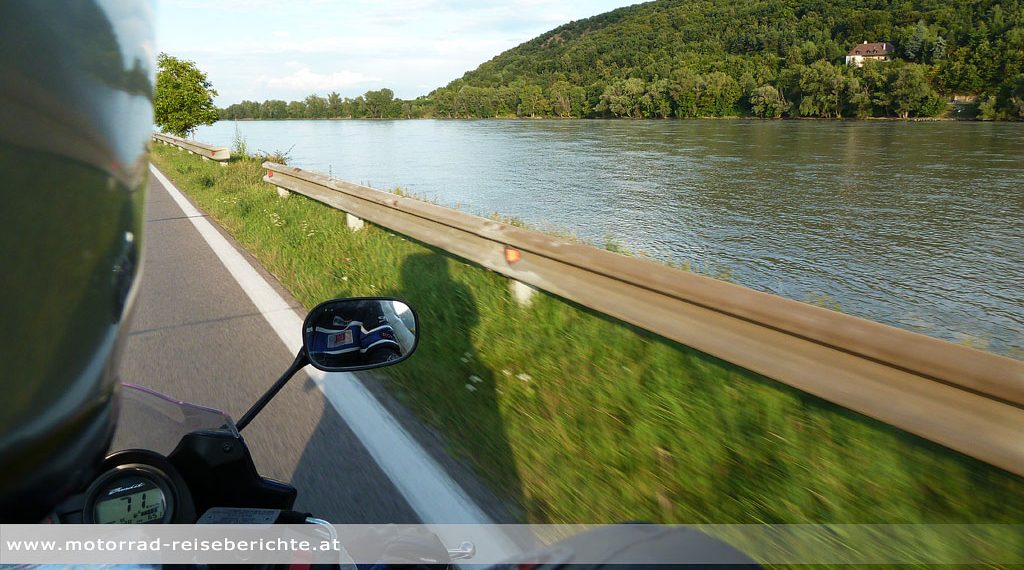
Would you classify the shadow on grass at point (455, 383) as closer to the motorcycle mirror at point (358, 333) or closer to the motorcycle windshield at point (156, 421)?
the motorcycle mirror at point (358, 333)

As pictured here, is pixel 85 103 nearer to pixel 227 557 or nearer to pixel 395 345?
pixel 227 557

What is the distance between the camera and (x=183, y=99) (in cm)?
2555

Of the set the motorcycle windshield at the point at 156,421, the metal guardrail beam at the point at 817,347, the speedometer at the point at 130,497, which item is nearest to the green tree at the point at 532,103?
the metal guardrail beam at the point at 817,347

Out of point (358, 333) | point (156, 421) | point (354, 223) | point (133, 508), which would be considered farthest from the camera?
point (354, 223)

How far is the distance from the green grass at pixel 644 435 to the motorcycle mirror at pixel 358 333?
1069 millimetres

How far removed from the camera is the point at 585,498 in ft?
8.55

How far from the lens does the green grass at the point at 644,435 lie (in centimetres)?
230

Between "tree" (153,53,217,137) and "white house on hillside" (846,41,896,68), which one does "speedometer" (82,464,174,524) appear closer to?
"tree" (153,53,217,137)

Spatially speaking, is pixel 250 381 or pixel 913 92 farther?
pixel 913 92

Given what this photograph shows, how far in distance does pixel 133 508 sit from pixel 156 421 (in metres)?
0.32

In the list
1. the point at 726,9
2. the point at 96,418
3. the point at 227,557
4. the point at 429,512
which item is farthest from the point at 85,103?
the point at 726,9

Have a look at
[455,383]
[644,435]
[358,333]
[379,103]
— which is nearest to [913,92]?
[455,383]

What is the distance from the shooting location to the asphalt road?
2646mm

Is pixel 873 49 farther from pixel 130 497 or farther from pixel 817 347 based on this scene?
pixel 130 497
